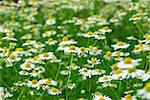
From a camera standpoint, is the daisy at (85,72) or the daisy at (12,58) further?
the daisy at (12,58)

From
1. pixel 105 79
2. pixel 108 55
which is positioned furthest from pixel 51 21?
pixel 105 79

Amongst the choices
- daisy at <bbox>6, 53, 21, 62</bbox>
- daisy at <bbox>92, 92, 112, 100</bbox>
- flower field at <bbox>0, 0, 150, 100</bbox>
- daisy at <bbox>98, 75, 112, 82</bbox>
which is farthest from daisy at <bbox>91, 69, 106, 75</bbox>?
daisy at <bbox>6, 53, 21, 62</bbox>

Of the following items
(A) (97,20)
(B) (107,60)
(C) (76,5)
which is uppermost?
(C) (76,5)

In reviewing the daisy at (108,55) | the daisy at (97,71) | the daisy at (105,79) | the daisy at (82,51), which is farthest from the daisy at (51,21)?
the daisy at (105,79)

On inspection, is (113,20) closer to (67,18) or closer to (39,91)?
(67,18)

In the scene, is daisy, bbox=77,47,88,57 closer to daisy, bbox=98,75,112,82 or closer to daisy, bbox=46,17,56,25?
daisy, bbox=98,75,112,82

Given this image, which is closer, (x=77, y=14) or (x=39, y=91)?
(x=39, y=91)

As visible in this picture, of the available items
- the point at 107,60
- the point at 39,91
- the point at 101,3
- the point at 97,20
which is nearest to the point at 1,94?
the point at 39,91

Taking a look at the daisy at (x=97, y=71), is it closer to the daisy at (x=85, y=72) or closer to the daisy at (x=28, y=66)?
the daisy at (x=85, y=72)
